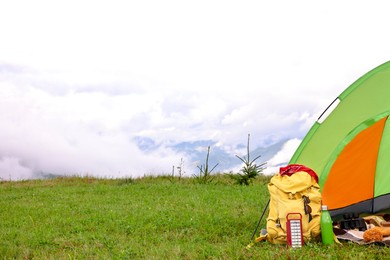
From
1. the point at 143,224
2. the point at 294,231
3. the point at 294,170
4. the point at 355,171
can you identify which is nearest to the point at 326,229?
the point at 294,231

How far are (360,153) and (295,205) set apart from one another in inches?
66.8

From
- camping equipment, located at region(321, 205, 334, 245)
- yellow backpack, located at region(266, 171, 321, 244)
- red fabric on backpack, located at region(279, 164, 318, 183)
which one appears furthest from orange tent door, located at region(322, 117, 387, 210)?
camping equipment, located at region(321, 205, 334, 245)

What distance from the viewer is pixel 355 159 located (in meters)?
8.16

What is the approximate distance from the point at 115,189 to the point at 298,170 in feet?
28.9

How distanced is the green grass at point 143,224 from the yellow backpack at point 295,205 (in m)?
0.23

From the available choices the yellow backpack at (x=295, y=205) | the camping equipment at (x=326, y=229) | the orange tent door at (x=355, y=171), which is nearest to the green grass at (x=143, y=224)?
the camping equipment at (x=326, y=229)

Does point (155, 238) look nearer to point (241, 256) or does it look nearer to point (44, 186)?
point (241, 256)

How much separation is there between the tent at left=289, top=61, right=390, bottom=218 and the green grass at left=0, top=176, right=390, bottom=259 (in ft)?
4.26

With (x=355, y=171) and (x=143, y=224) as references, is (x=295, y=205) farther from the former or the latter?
(x=143, y=224)

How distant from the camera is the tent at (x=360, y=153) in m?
7.85

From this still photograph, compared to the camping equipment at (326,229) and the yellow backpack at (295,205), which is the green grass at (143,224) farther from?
the yellow backpack at (295,205)

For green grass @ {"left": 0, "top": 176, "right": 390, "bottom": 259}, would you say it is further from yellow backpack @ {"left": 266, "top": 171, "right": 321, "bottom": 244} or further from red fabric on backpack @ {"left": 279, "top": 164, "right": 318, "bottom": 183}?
red fabric on backpack @ {"left": 279, "top": 164, "right": 318, "bottom": 183}

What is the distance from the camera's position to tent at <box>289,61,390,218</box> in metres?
7.85

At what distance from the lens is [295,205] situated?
713 cm
